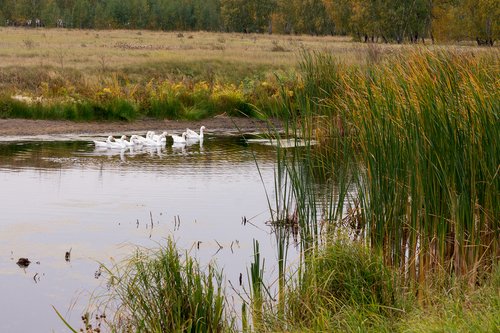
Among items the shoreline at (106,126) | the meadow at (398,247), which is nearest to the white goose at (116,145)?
the shoreline at (106,126)

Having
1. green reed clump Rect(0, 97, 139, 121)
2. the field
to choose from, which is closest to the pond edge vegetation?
the field

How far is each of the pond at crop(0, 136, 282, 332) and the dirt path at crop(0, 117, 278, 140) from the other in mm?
2437

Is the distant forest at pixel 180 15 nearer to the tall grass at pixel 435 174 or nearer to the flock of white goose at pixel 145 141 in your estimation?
the flock of white goose at pixel 145 141

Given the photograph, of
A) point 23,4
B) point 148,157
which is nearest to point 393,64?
point 148,157

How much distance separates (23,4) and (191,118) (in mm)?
98651

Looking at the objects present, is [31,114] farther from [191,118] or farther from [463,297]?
[463,297]

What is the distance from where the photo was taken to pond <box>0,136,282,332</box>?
32.5ft

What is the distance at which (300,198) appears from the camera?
31.7 ft

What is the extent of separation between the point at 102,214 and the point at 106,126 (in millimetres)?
11908

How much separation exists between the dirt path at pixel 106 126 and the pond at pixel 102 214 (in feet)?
8.00

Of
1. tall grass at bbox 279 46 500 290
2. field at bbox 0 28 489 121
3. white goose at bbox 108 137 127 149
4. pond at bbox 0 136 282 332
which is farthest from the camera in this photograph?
field at bbox 0 28 489 121

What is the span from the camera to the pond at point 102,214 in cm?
991

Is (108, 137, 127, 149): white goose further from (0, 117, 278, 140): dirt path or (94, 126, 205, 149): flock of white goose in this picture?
(0, 117, 278, 140): dirt path

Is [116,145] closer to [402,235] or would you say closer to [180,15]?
[402,235]
